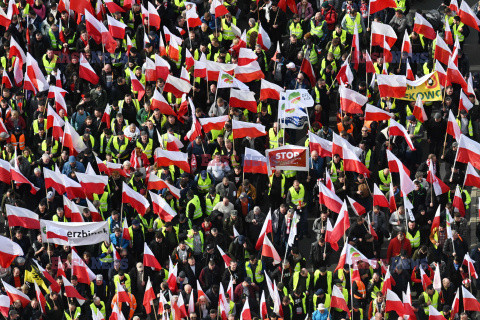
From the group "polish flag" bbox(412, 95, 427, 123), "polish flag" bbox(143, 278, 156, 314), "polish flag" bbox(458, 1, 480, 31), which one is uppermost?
"polish flag" bbox(458, 1, 480, 31)

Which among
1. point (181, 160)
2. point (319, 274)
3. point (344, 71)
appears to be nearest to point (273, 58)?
point (344, 71)

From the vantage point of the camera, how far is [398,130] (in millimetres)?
38438

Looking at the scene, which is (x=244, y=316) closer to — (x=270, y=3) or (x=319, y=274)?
(x=319, y=274)

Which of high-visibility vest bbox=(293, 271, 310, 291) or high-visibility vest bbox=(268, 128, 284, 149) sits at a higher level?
high-visibility vest bbox=(268, 128, 284, 149)

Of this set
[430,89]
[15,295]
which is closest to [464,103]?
[430,89]

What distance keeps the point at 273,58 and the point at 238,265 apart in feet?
22.6

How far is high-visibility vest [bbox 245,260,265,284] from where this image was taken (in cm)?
3619

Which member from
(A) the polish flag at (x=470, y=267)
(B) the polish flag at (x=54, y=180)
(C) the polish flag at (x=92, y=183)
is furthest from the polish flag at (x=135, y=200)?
(A) the polish flag at (x=470, y=267)

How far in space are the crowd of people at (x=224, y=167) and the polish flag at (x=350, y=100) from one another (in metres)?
0.22

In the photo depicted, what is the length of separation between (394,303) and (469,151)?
15.0 feet

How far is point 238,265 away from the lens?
119 feet

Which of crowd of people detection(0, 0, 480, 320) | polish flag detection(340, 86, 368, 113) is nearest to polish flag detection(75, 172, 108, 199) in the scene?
crowd of people detection(0, 0, 480, 320)

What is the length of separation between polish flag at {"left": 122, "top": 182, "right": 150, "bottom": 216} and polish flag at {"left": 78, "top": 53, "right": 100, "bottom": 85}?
5.16m

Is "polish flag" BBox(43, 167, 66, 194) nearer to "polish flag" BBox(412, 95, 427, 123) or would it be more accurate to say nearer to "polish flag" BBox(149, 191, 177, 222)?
"polish flag" BBox(149, 191, 177, 222)
